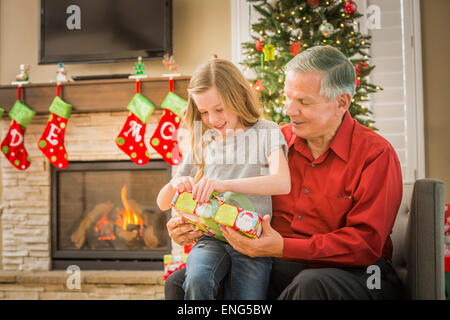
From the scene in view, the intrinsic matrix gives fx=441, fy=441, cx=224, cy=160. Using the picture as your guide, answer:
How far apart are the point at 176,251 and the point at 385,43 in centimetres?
232

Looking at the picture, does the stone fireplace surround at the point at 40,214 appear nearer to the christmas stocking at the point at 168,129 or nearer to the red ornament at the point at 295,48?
the christmas stocking at the point at 168,129

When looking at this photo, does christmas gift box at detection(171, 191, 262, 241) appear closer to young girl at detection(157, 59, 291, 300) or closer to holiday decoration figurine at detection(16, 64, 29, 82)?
young girl at detection(157, 59, 291, 300)

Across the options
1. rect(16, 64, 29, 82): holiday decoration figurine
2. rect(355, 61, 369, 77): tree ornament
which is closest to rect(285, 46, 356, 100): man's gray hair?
rect(355, 61, 369, 77): tree ornament

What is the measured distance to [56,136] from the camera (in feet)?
10.9

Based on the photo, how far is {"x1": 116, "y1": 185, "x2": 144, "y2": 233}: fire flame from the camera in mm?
3582

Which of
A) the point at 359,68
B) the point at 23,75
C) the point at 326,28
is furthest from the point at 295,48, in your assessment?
the point at 23,75

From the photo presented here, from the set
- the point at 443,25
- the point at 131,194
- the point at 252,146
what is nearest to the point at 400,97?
the point at 443,25

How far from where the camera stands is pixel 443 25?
11.5 feet

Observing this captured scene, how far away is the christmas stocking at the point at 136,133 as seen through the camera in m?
3.20

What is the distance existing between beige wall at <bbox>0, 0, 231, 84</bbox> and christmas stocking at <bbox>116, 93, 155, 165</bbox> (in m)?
0.49

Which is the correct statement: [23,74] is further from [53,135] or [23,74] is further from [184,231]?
[184,231]

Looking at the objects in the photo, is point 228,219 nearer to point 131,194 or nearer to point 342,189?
point 342,189

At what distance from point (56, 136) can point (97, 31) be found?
914mm

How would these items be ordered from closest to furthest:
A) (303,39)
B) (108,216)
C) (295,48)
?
(295,48), (303,39), (108,216)
